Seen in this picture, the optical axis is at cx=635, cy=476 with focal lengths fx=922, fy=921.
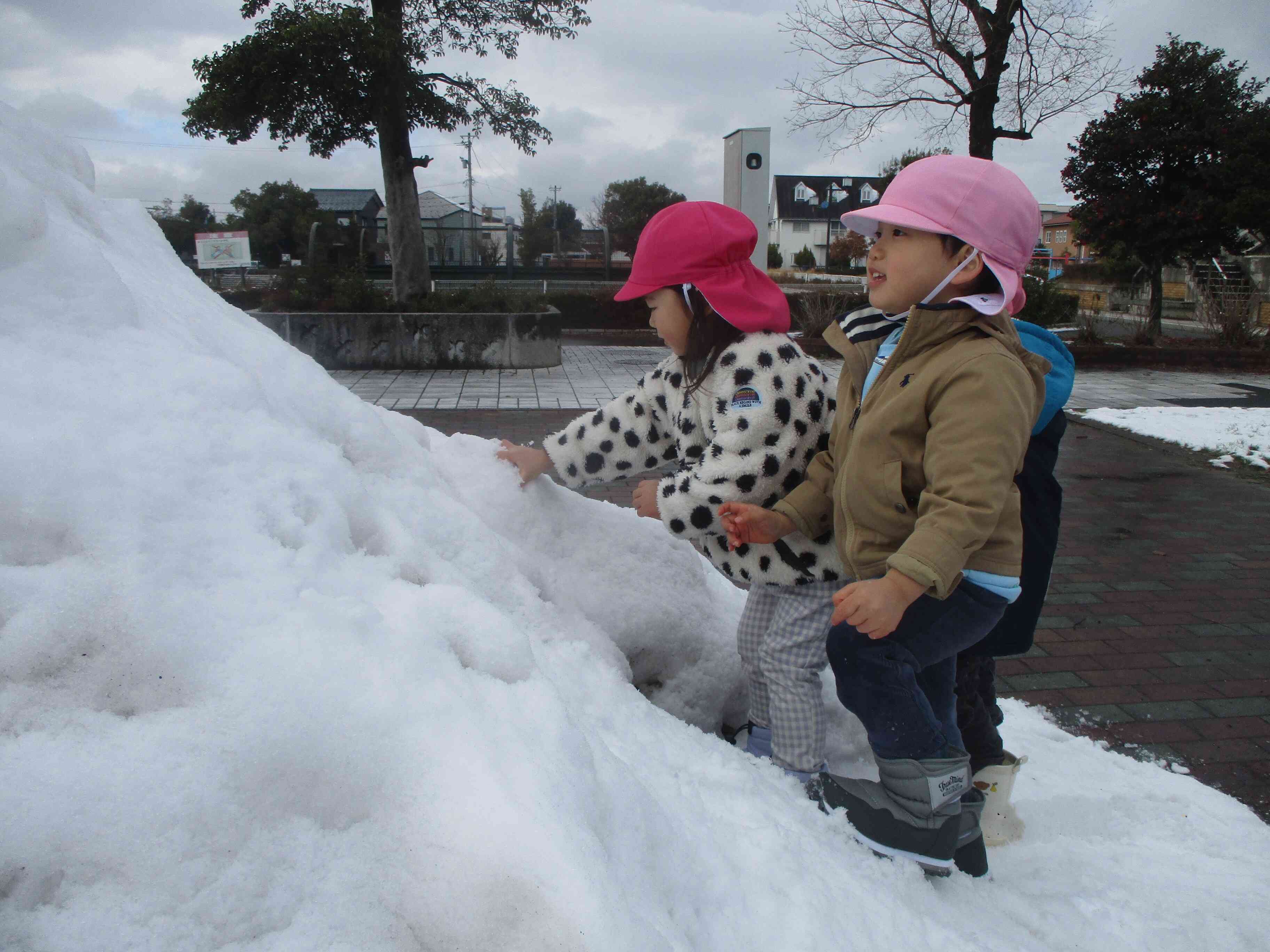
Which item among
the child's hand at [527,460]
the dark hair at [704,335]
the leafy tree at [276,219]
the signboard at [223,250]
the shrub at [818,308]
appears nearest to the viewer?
the dark hair at [704,335]

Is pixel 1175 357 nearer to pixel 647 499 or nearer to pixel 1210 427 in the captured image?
pixel 1210 427

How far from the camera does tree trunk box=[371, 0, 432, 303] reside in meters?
11.4

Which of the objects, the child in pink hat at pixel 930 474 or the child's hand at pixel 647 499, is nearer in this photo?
the child in pink hat at pixel 930 474

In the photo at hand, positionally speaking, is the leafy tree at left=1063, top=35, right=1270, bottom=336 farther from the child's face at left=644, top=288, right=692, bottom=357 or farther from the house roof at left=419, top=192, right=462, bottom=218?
the house roof at left=419, top=192, right=462, bottom=218

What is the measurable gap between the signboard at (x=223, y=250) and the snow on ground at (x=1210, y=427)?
13810 mm

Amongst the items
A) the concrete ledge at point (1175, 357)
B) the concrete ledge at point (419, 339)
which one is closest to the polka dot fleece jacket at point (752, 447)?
the concrete ledge at point (419, 339)

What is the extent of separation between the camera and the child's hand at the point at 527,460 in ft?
7.70

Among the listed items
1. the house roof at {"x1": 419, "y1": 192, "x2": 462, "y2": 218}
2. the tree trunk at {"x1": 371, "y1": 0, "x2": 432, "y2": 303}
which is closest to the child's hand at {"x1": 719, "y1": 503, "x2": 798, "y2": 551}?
the tree trunk at {"x1": 371, "y1": 0, "x2": 432, "y2": 303}

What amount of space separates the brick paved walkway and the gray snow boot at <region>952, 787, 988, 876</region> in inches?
44.2

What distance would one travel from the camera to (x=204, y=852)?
1059 millimetres

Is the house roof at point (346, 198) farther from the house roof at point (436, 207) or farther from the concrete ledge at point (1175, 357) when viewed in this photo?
the concrete ledge at point (1175, 357)

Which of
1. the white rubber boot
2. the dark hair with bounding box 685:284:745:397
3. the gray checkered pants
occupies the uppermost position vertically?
the dark hair with bounding box 685:284:745:397

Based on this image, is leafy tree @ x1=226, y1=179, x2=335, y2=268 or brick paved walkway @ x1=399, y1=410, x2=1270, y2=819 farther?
leafy tree @ x1=226, y1=179, x2=335, y2=268

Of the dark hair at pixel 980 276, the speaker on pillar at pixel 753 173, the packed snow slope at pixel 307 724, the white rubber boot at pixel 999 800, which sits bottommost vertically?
the white rubber boot at pixel 999 800
